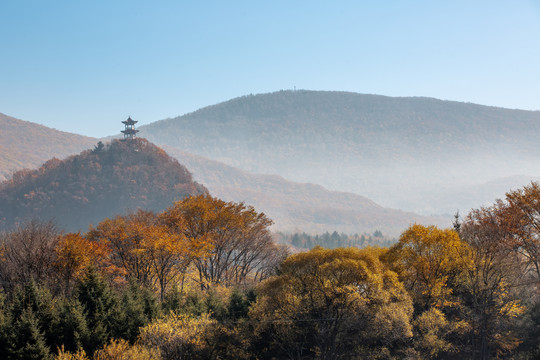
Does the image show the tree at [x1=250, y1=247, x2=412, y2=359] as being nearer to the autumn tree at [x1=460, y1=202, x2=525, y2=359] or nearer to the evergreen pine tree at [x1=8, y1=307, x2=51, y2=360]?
the autumn tree at [x1=460, y1=202, x2=525, y2=359]

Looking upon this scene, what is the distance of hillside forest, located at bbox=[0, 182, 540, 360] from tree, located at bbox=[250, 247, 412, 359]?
0.13 meters

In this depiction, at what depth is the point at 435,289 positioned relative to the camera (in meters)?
49.6

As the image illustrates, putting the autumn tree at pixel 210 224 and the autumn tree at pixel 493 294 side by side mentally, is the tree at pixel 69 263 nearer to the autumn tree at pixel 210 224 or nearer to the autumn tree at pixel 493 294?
the autumn tree at pixel 210 224

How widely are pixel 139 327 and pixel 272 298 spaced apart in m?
13.7

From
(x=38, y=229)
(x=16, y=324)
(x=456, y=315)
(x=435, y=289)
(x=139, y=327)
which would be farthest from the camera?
(x=38, y=229)

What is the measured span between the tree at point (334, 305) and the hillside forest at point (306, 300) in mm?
125

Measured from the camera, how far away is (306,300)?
47156mm

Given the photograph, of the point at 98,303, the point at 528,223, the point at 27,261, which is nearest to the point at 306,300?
the point at 98,303

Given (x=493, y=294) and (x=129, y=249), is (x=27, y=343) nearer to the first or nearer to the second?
(x=129, y=249)

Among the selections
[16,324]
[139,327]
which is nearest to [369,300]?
[139,327]

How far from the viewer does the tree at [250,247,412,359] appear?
4459cm

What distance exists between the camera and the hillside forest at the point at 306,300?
133 ft

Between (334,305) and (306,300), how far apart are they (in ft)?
9.95

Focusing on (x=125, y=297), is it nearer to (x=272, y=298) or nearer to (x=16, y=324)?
(x=16, y=324)
